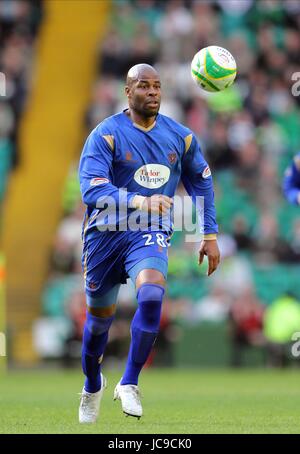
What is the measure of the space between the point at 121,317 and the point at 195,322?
1.22m

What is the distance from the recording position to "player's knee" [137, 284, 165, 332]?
887 centimetres

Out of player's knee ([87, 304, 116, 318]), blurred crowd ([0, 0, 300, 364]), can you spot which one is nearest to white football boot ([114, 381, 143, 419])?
player's knee ([87, 304, 116, 318])

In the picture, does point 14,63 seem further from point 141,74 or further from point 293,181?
point 141,74

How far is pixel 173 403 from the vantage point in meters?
11.9

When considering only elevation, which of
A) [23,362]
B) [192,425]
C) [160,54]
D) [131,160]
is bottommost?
[23,362]

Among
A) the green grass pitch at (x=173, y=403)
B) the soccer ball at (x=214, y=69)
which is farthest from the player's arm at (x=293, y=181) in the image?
the soccer ball at (x=214, y=69)

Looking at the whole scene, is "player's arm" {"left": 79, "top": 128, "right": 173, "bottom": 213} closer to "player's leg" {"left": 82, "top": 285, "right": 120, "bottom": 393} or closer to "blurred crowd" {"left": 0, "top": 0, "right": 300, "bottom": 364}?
"player's leg" {"left": 82, "top": 285, "right": 120, "bottom": 393}

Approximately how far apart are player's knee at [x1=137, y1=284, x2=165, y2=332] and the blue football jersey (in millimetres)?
589

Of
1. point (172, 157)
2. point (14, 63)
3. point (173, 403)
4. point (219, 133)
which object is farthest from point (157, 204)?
point (14, 63)

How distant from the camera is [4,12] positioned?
2553 cm

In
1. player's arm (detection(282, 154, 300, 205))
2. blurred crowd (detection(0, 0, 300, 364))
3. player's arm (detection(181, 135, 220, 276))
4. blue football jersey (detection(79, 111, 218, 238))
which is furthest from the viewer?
blurred crowd (detection(0, 0, 300, 364))
